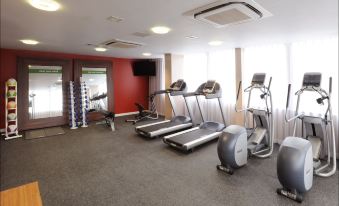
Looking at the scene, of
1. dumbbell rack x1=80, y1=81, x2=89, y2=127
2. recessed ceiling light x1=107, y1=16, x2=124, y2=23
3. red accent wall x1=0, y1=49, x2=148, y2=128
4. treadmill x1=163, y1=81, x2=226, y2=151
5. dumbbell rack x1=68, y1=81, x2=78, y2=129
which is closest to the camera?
recessed ceiling light x1=107, y1=16, x2=124, y2=23

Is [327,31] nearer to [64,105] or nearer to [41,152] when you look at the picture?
[41,152]

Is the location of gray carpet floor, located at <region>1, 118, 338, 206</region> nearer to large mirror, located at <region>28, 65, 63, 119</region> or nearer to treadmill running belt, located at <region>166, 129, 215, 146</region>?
treadmill running belt, located at <region>166, 129, 215, 146</region>

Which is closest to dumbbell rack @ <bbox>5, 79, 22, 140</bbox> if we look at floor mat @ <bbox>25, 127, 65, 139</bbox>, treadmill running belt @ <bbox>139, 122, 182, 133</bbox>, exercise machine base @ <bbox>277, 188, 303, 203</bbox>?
floor mat @ <bbox>25, 127, 65, 139</bbox>

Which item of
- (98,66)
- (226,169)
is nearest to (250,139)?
(226,169)

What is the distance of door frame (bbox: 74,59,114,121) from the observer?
6.55 m

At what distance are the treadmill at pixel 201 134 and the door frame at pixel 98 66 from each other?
374 centimetres

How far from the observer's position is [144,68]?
800 cm

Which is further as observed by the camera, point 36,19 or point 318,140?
point 318,140

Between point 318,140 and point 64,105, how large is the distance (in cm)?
677

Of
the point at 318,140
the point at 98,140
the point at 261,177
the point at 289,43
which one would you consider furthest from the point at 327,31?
the point at 98,140

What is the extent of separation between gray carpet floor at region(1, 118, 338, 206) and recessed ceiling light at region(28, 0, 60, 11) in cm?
234

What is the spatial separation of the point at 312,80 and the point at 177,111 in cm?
428

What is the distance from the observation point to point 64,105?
20.9 feet

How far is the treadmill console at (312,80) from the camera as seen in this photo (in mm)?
3062
